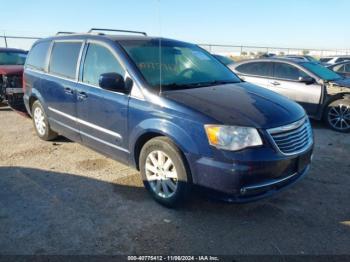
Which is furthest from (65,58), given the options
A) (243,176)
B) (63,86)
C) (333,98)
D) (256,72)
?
(333,98)

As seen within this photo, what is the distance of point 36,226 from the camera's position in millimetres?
3424

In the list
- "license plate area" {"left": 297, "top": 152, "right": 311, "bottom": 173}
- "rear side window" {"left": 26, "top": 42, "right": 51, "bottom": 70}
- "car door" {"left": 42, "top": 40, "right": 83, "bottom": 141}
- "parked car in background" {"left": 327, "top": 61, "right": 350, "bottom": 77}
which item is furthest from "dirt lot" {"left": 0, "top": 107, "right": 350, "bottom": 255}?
"parked car in background" {"left": 327, "top": 61, "right": 350, "bottom": 77}

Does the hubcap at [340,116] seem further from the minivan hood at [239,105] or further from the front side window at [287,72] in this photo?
the minivan hood at [239,105]

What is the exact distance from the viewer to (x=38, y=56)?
6.07 metres

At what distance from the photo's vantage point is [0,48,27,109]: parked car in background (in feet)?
24.2

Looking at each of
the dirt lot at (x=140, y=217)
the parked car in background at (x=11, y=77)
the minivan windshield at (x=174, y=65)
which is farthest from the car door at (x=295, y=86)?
the parked car in background at (x=11, y=77)

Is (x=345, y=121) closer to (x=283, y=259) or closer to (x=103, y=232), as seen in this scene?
(x=283, y=259)

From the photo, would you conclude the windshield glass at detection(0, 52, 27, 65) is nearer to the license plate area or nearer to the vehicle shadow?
the vehicle shadow

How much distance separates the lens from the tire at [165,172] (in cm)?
349

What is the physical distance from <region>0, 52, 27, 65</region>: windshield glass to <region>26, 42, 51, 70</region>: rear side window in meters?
3.95

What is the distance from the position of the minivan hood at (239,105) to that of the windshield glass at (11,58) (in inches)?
307

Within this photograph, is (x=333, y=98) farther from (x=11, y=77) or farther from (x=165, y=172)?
(x=11, y=77)

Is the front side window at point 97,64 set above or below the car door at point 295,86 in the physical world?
above

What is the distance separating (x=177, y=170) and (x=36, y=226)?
153cm
